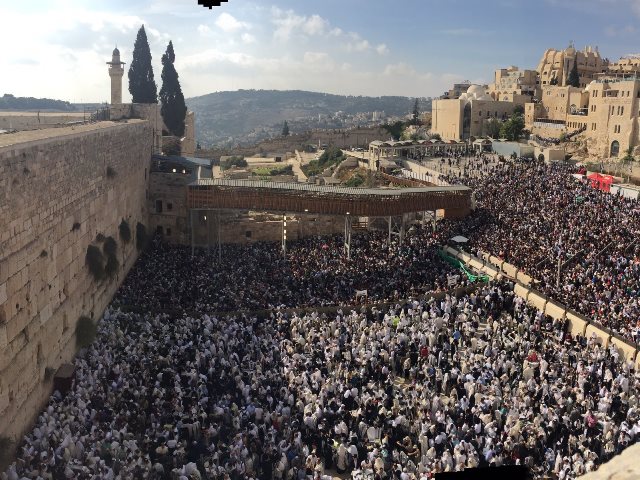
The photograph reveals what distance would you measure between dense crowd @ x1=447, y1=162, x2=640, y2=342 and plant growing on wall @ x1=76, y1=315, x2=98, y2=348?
41.5ft

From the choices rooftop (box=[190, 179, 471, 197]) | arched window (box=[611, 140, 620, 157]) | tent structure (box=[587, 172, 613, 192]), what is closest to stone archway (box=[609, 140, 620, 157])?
arched window (box=[611, 140, 620, 157])

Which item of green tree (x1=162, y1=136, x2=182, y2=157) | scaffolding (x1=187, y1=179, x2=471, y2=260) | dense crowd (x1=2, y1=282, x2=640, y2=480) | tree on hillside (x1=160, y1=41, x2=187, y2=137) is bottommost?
dense crowd (x1=2, y1=282, x2=640, y2=480)

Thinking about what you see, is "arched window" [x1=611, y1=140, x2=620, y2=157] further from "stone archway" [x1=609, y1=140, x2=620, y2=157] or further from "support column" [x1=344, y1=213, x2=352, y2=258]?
"support column" [x1=344, y1=213, x2=352, y2=258]

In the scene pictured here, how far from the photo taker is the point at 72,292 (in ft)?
48.2

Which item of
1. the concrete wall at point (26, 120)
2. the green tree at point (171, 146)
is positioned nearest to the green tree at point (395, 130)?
the green tree at point (171, 146)

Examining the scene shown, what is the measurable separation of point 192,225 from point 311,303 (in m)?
7.80

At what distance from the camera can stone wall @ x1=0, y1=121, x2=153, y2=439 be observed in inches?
430

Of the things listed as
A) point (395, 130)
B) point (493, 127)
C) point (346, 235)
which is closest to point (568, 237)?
point (346, 235)

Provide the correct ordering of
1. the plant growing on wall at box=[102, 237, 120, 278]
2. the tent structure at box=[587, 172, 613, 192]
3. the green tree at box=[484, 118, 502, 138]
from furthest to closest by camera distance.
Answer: the green tree at box=[484, 118, 502, 138] → the tent structure at box=[587, 172, 613, 192] → the plant growing on wall at box=[102, 237, 120, 278]

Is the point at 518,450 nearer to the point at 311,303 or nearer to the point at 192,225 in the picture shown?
the point at 311,303

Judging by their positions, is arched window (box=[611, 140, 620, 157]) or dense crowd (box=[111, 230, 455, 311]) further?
arched window (box=[611, 140, 620, 157])

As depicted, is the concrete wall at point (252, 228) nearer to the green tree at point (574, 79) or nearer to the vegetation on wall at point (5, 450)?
the vegetation on wall at point (5, 450)

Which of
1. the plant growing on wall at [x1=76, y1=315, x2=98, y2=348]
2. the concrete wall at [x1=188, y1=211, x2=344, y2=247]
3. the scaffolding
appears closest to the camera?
the plant growing on wall at [x1=76, y1=315, x2=98, y2=348]

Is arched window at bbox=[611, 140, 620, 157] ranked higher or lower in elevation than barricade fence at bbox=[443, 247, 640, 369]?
higher
